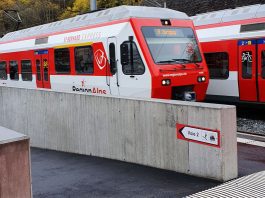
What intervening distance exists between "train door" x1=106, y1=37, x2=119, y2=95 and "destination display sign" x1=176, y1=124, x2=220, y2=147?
516 centimetres

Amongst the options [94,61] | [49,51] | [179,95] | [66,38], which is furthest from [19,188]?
[49,51]

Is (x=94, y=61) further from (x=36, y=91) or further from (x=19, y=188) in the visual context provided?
(x=19, y=188)

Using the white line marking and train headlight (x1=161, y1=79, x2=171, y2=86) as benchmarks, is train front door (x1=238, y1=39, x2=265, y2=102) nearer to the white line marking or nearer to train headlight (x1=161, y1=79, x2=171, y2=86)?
train headlight (x1=161, y1=79, x2=171, y2=86)

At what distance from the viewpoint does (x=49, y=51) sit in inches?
595

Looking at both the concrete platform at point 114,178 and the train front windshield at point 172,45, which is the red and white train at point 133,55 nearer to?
the train front windshield at point 172,45

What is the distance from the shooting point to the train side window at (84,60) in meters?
12.7

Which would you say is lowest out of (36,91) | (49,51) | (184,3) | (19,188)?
(19,188)

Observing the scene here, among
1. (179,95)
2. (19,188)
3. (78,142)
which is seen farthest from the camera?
(179,95)

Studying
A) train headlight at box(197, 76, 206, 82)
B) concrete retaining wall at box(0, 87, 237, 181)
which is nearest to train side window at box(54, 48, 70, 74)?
concrete retaining wall at box(0, 87, 237, 181)

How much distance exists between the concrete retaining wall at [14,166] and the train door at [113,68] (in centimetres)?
748

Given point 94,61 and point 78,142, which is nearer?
point 78,142

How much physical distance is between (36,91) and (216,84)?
246 inches

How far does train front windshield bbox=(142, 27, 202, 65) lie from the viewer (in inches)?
439

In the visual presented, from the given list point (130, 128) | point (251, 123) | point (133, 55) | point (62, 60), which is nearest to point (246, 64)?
point (251, 123)
